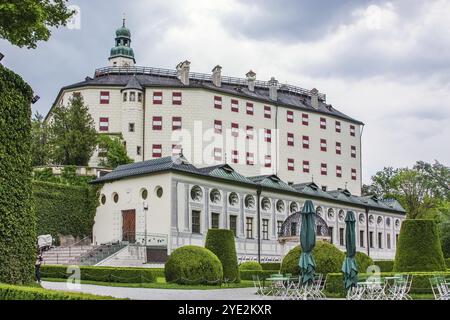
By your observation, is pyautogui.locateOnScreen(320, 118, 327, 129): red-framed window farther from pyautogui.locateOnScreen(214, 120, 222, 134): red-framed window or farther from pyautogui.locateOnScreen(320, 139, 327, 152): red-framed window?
pyautogui.locateOnScreen(214, 120, 222, 134): red-framed window

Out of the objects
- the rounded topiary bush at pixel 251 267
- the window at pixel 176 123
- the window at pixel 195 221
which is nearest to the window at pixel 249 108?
the window at pixel 176 123

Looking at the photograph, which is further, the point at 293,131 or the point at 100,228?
the point at 293,131

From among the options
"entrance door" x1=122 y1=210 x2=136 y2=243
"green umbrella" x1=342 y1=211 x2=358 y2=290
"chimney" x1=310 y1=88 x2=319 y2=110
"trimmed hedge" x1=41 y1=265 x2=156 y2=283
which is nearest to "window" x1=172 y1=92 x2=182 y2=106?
"chimney" x1=310 y1=88 x2=319 y2=110

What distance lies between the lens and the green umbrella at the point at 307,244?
2238 centimetres

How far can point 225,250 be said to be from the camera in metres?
29.8

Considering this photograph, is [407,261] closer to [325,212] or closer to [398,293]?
[398,293]

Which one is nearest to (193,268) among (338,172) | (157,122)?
(157,122)

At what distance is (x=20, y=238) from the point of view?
1936cm

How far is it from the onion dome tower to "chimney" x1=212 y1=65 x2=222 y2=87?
21.4 m

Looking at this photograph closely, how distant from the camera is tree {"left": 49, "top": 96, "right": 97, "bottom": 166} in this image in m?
50.4

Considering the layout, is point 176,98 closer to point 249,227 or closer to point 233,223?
point 249,227

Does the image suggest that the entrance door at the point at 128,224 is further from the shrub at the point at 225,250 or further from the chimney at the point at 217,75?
the chimney at the point at 217,75

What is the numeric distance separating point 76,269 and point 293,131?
4013 centimetres
